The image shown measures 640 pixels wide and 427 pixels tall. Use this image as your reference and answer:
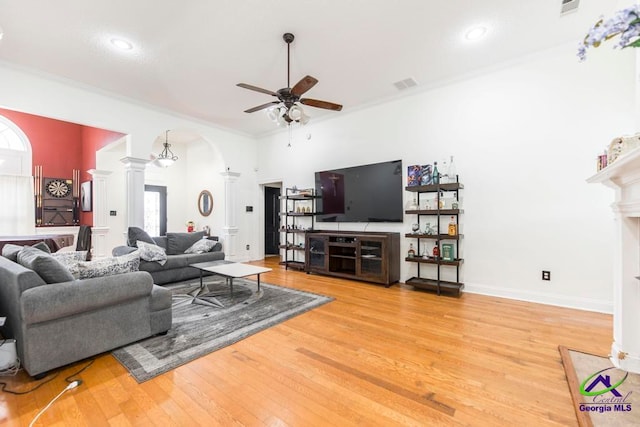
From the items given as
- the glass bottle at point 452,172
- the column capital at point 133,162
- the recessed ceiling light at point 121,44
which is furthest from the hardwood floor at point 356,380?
the column capital at point 133,162

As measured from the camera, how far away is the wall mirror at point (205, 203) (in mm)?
7578

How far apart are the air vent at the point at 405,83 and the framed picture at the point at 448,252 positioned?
252cm

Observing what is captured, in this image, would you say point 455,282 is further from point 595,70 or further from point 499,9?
point 499,9

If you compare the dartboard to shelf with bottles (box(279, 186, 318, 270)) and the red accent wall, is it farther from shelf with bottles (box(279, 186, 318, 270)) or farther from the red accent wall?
shelf with bottles (box(279, 186, 318, 270))

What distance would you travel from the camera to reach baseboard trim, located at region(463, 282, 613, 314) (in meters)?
3.19

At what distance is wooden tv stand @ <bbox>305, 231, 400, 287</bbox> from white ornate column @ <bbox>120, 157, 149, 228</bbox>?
3074 millimetres

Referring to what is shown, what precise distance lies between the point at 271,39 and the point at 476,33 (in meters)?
2.33

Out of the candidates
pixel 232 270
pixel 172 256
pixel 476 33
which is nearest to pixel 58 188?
pixel 172 256

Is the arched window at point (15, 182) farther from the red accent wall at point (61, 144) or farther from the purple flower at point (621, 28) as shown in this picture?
the purple flower at point (621, 28)

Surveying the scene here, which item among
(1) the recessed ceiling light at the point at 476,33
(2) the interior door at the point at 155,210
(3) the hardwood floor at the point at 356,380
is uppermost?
(1) the recessed ceiling light at the point at 476,33

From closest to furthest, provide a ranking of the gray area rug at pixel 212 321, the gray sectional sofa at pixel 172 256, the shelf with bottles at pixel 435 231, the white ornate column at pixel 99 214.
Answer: the gray area rug at pixel 212 321 < the shelf with bottles at pixel 435 231 < the gray sectional sofa at pixel 172 256 < the white ornate column at pixel 99 214

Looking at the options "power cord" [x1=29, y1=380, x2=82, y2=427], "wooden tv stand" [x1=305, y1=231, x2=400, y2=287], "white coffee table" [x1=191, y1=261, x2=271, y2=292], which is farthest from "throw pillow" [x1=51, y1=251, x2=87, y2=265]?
"wooden tv stand" [x1=305, y1=231, x2=400, y2=287]

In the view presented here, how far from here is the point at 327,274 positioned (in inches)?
203

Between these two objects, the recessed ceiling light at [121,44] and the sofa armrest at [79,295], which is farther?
the recessed ceiling light at [121,44]
